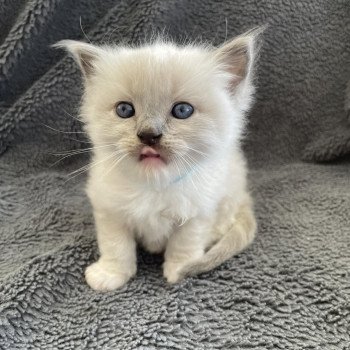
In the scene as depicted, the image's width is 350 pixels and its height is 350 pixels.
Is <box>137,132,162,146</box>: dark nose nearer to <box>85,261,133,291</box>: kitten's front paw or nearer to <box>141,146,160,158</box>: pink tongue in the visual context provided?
<box>141,146,160,158</box>: pink tongue

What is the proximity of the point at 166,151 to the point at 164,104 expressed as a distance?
96 mm

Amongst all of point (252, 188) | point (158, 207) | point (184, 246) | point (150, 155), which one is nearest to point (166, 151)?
point (150, 155)

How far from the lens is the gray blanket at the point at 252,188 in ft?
3.77

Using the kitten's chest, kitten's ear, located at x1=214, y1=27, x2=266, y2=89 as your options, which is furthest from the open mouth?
kitten's ear, located at x1=214, y1=27, x2=266, y2=89

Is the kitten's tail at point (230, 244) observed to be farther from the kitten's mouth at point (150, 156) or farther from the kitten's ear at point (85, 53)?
the kitten's ear at point (85, 53)

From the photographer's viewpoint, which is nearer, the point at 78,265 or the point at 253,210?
the point at 78,265

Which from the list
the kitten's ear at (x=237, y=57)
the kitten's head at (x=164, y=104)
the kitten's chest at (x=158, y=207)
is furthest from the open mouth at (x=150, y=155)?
the kitten's ear at (x=237, y=57)

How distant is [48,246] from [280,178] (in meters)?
0.78

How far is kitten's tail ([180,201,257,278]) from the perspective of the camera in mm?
1276

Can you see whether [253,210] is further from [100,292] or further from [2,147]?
[2,147]

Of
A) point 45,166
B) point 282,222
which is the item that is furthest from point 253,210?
point 45,166

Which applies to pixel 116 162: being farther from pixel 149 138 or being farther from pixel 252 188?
pixel 252 188

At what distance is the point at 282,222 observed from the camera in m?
1.53

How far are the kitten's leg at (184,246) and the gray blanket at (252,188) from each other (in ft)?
0.14
